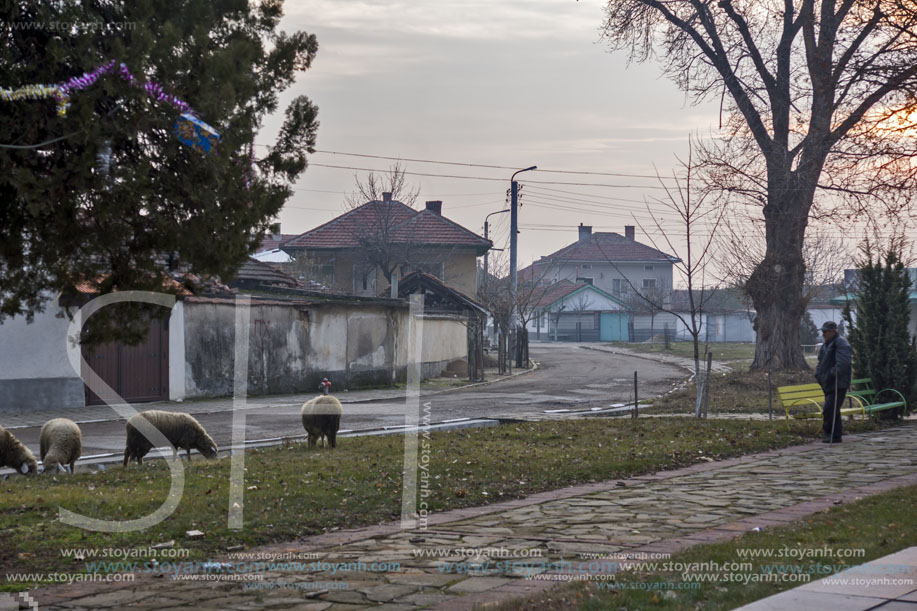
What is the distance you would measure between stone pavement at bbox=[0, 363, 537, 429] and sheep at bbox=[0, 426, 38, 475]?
5854 mm

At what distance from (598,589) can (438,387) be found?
2412 cm

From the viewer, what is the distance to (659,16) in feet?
86.9

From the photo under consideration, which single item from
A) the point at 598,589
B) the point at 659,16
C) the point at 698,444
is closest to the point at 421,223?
the point at 659,16

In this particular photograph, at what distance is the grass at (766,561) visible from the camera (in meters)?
4.95

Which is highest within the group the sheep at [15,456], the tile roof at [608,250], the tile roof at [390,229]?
the tile roof at [608,250]

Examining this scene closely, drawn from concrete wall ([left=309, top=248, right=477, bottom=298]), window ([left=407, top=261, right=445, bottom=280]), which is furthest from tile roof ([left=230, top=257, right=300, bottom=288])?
window ([left=407, top=261, right=445, bottom=280])

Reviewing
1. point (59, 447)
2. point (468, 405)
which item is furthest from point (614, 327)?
point (59, 447)

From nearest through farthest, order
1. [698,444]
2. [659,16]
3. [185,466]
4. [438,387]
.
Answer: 1. [185,466]
2. [698,444]
3. [659,16]
4. [438,387]

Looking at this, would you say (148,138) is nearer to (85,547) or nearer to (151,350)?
(85,547)

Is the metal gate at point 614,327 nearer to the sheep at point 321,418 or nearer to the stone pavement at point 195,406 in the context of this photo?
the stone pavement at point 195,406

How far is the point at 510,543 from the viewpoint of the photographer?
22.5 feet

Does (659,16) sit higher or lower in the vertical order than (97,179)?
higher

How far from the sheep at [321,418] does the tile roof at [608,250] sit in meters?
73.1

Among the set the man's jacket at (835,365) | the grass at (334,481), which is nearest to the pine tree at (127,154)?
the grass at (334,481)
